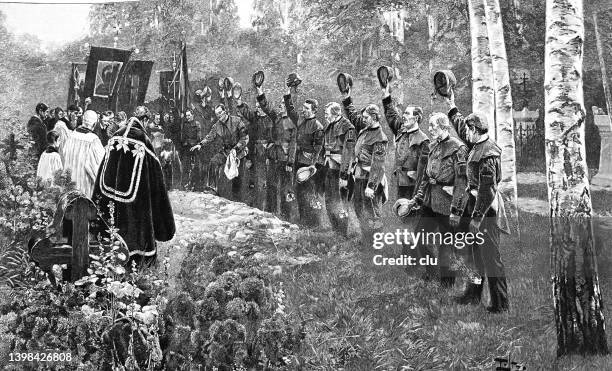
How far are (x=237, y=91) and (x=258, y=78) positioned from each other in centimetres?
23

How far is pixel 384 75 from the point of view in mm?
5801

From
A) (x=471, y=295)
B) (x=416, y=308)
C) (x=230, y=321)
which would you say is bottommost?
(x=230, y=321)

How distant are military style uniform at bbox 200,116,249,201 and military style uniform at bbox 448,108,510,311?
76.4 inches

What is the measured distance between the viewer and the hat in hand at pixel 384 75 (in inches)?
228

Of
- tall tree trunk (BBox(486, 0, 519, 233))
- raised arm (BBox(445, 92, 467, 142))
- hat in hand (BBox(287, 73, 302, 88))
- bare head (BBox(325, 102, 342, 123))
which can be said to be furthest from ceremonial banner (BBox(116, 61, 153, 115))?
tall tree trunk (BBox(486, 0, 519, 233))

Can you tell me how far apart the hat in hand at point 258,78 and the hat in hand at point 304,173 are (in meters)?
0.85

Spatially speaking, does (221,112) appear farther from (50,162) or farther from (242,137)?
(50,162)

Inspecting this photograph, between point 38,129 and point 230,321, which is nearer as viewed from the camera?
point 230,321

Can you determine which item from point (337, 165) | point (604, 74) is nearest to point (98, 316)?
point (337, 165)

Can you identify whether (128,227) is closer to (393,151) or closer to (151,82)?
(151,82)

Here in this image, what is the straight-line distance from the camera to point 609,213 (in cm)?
541

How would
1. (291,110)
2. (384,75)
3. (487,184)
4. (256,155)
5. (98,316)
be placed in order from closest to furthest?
(487,184)
(98,316)
(384,75)
(291,110)
(256,155)

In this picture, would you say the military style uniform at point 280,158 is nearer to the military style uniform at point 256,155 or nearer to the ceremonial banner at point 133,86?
the military style uniform at point 256,155

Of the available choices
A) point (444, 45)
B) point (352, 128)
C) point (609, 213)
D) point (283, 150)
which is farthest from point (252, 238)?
point (609, 213)
